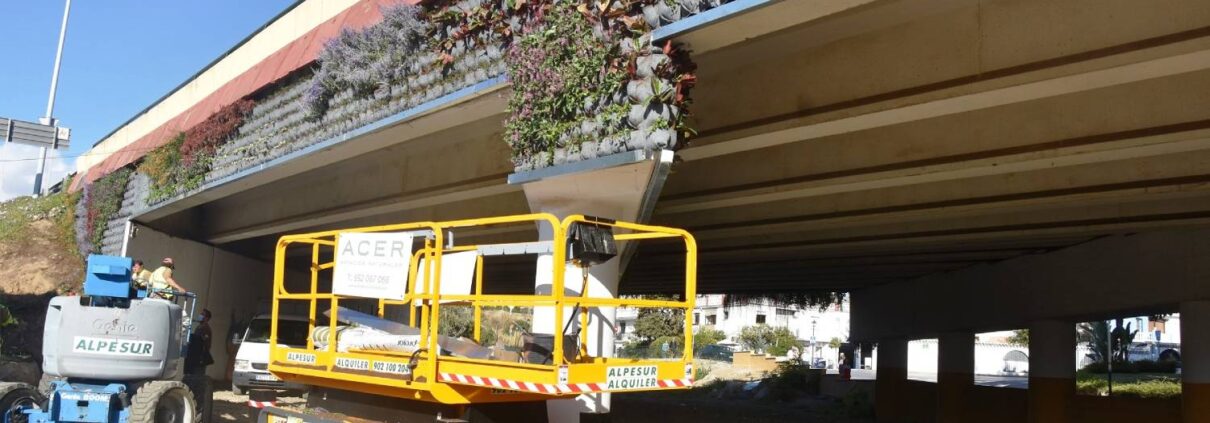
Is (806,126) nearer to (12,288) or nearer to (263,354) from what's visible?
(263,354)

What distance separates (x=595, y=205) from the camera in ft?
32.7

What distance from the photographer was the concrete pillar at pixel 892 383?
85.8ft

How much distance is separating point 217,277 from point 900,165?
70.0 ft

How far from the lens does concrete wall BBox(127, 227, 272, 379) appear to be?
76.7ft

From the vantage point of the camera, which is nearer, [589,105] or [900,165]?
[589,105]

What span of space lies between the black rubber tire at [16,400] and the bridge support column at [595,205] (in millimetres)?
6406

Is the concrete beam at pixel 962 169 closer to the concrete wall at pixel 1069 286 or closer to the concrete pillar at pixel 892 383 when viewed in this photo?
the concrete wall at pixel 1069 286

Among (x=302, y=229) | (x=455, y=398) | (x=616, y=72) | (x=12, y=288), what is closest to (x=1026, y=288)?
(x=616, y=72)

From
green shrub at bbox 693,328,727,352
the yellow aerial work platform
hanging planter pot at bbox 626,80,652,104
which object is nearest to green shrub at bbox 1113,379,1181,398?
hanging planter pot at bbox 626,80,652,104

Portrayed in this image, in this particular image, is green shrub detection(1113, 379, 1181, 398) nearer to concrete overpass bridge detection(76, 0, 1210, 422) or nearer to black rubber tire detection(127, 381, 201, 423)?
concrete overpass bridge detection(76, 0, 1210, 422)

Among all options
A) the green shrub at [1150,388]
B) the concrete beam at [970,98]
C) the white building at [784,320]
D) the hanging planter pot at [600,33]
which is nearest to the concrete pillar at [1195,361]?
the concrete beam at [970,98]

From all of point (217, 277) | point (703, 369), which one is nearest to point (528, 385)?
point (217, 277)

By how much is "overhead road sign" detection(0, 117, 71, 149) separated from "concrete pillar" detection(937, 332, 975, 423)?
30.3 metres

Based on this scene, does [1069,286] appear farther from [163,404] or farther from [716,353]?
[716,353]
